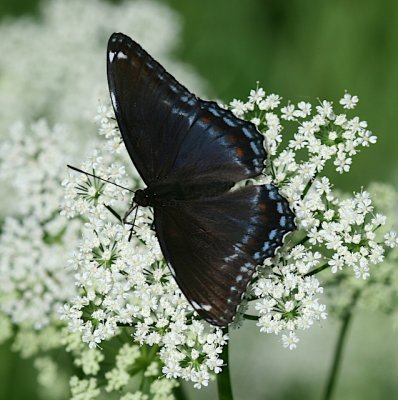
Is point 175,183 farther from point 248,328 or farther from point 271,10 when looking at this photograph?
point 271,10

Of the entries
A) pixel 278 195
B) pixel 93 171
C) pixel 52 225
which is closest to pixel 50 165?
Result: pixel 52 225

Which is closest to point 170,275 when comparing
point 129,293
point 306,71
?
point 129,293

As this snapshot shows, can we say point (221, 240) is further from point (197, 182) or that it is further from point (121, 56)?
point (121, 56)

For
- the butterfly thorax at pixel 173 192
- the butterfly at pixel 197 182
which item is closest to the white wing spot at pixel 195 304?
the butterfly at pixel 197 182

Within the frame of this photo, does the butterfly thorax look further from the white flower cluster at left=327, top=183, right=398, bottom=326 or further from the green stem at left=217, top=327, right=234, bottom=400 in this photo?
the white flower cluster at left=327, top=183, right=398, bottom=326

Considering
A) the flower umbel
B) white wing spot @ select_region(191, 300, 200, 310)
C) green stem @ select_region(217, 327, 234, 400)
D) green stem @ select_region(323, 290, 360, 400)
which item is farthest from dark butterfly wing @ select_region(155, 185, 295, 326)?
green stem @ select_region(323, 290, 360, 400)
